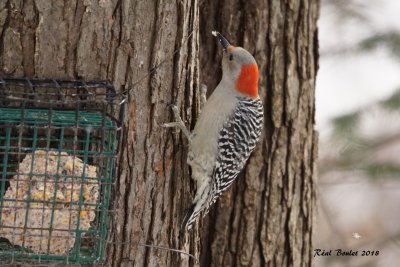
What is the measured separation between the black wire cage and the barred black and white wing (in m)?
1.17

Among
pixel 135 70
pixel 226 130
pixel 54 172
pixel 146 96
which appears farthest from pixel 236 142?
pixel 54 172

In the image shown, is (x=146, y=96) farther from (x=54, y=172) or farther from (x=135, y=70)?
(x=54, y=172)

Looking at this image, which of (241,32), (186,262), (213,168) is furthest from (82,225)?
(241,32)

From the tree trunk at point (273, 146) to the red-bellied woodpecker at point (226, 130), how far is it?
44cm

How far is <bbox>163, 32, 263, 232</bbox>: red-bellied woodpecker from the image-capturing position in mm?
5199

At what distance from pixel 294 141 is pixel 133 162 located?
1946 mm

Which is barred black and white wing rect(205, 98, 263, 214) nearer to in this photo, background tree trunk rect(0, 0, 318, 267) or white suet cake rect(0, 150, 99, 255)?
background tree trunk rect(0, 0, 318, 267)

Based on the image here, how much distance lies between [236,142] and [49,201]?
174 centimetres

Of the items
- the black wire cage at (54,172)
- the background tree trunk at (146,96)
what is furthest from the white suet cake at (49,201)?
the background tree trunk at (146,96)

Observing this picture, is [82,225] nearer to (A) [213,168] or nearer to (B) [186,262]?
(B) [186,262]

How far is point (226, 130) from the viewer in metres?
5.64

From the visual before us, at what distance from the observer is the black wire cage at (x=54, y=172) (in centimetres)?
421

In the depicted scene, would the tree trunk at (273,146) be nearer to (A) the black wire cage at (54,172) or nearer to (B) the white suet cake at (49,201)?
(A) the black wire cage at (54,172)

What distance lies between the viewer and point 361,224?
10.1 metres
